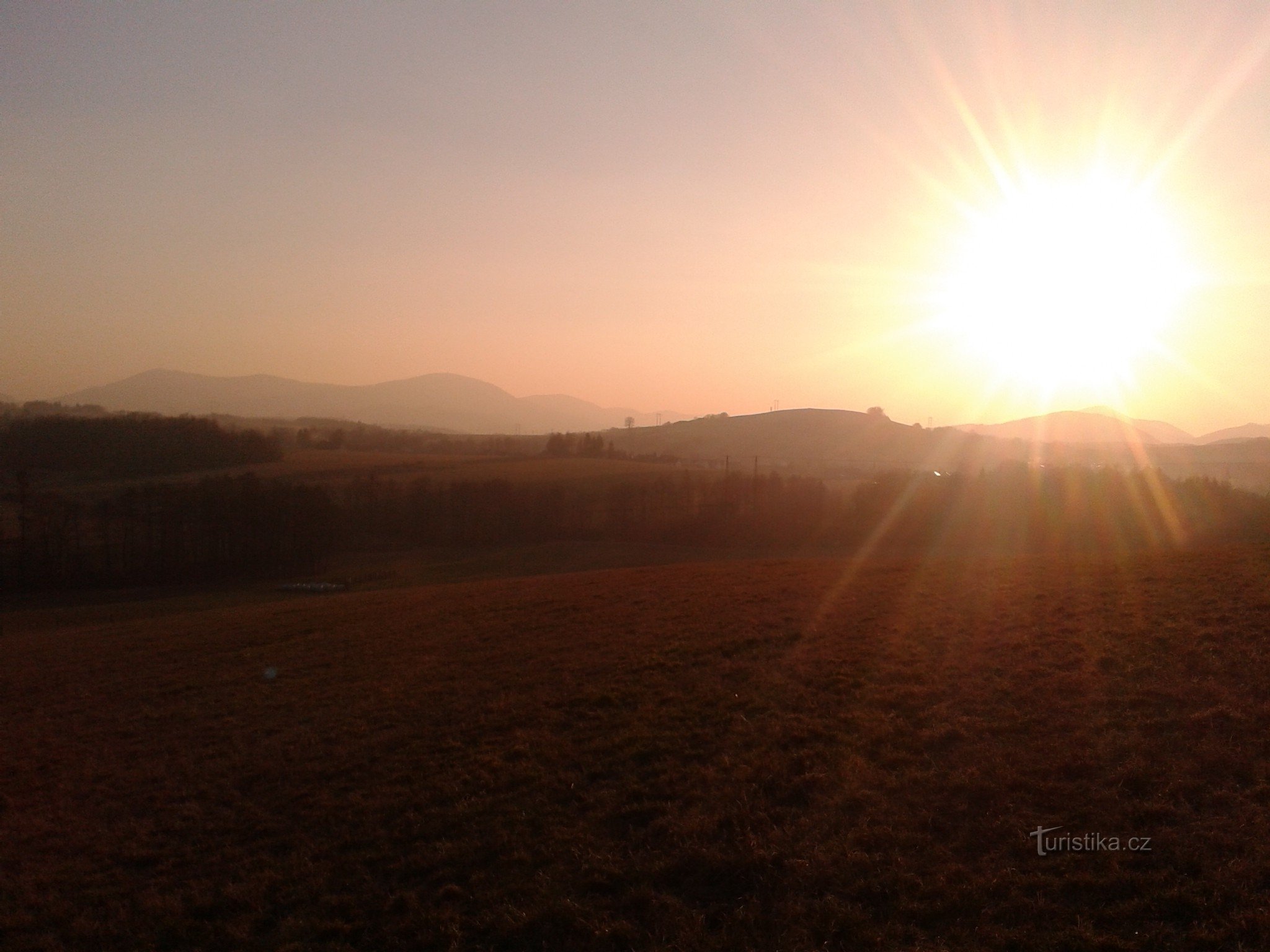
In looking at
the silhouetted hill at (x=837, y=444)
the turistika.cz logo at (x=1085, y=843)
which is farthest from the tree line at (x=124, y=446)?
the turistika.cz logo at (x=1085, y=843)

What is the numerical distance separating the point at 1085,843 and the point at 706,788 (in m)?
3.81

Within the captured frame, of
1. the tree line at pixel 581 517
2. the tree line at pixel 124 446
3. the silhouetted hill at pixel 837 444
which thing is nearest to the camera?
the tree line at pixel 581 517

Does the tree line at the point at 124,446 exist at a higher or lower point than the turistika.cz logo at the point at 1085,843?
higher

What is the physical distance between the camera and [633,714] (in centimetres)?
1201

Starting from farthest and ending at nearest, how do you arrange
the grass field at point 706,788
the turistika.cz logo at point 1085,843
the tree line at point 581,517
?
the tree line at point 581,517 < the turistika.cz logo at point 1085,843 < the grass field at point 706,788

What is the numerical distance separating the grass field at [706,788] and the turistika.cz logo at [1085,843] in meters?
0.08

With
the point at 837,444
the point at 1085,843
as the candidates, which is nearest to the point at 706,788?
the point at 1085,843

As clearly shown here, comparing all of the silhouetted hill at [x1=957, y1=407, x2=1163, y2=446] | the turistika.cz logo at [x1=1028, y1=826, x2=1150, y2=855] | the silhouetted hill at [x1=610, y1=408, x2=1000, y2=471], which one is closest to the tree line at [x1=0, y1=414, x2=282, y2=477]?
the silhouetted hill at [x1=610, y1=408, x2=1000, y2=471]

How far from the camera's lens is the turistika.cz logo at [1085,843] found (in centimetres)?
684

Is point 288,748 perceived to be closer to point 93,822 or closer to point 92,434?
point 93,822

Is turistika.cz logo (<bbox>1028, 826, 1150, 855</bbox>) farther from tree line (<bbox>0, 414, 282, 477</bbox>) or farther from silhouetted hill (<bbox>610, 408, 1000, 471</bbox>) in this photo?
silhouetted hill (<bbox>610, 408, 1000, 471</bbox>)

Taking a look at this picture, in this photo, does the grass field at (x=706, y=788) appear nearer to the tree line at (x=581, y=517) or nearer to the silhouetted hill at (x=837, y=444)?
the tree line at (x=581, y=517)

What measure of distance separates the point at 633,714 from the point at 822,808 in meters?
4.22

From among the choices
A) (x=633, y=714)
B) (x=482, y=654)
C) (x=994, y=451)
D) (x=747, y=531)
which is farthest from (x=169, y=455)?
(x=994, y=451)
